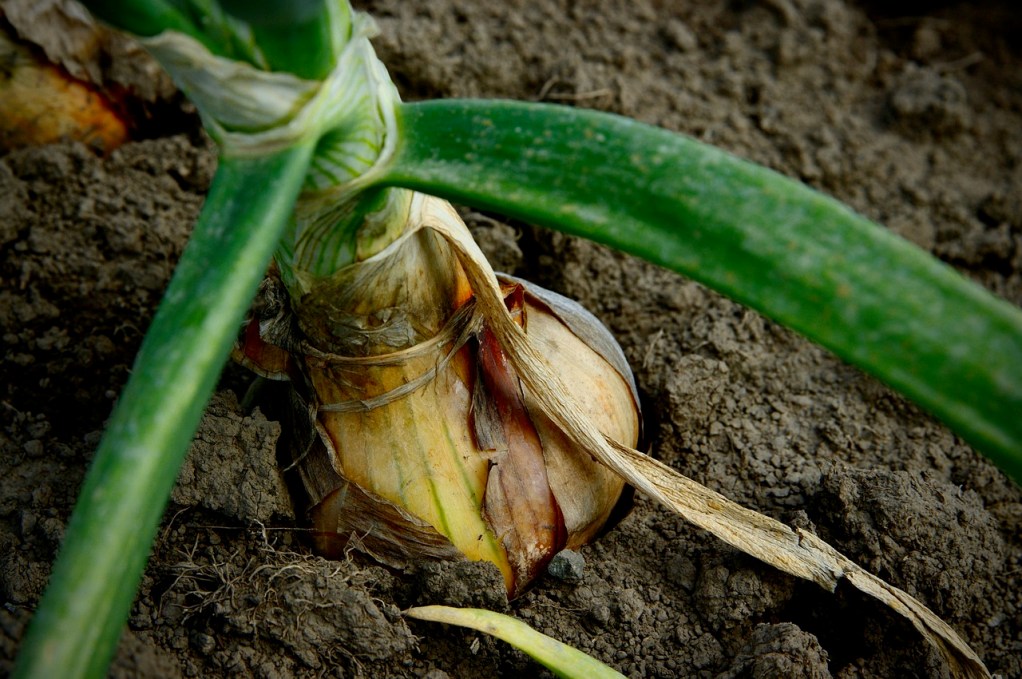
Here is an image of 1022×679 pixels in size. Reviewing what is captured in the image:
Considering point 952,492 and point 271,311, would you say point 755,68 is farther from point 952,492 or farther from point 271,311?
point 271,311

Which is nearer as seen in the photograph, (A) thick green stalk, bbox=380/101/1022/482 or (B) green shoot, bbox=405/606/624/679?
(A) thick green stalk, bbox=380/101/1022/482

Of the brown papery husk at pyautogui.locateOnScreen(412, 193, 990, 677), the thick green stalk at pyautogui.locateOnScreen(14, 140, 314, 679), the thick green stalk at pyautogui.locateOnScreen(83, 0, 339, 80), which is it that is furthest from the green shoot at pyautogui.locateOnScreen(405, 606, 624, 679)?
the thick green stalk at pyautogui.locateOnScreen(83, 0, 339, 80)

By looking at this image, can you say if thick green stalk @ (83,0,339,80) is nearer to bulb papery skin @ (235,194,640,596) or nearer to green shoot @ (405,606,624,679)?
bulb papery skin @ (235,194,640,596)

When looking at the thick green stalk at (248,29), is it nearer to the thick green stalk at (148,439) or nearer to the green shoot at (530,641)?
the thick green stalk at (148,439)

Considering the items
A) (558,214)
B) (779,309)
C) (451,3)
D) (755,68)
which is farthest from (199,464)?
(755,68)

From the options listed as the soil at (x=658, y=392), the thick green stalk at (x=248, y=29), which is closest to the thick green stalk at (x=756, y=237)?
the thick green stalk at (x=248, y=29)

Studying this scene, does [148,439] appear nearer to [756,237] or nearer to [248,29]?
[248,29]
